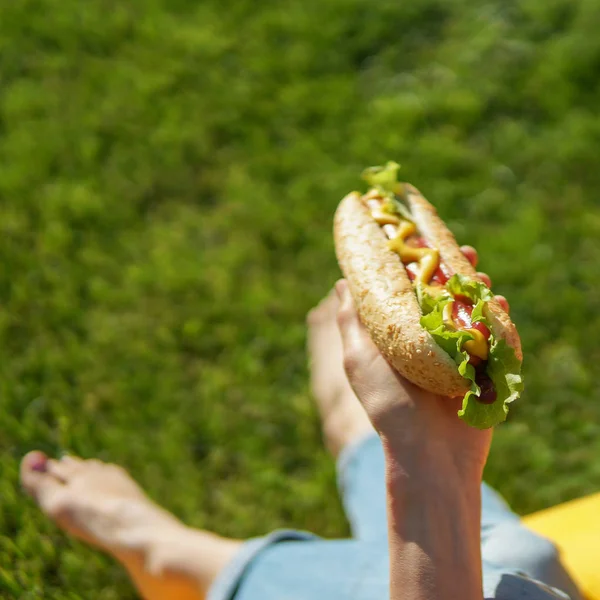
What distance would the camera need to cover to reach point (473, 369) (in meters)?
1.99

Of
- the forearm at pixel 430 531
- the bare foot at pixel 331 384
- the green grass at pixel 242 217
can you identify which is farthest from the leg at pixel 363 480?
the forearm at pixel 430 531

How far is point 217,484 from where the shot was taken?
3432 mm

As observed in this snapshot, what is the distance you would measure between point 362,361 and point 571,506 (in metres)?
1.09

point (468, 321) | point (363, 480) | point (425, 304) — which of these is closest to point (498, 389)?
point (468, 321)

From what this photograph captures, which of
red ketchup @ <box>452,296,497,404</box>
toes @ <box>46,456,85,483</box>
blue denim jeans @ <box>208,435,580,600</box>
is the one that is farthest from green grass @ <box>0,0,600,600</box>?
red ketchup @ <box>452,296,497,404</box>

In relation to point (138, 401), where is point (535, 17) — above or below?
above

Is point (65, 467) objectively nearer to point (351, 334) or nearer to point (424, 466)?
point (351, 334)

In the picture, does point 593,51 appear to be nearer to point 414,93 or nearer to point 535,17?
point 535,17

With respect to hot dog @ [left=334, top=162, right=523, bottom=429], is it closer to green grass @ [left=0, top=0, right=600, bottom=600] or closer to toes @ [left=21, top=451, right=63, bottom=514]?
green grass @ [left=0, top=0, right=600, bottom=600]

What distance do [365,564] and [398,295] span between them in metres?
0.81

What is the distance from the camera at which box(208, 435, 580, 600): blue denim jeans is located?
2.27m

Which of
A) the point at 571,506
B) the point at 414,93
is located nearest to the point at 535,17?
the point at 414,93

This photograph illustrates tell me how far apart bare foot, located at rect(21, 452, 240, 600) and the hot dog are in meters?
1.05

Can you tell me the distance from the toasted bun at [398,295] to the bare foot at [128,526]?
1.02 m
